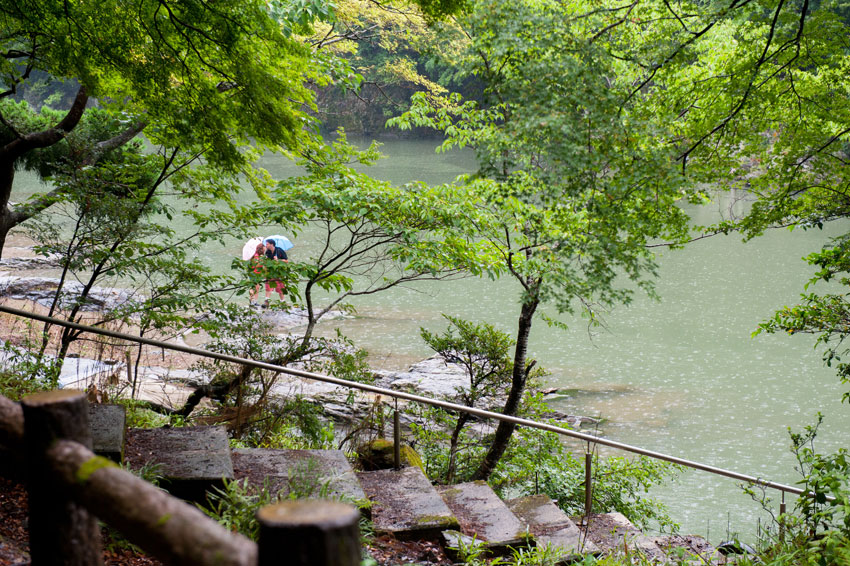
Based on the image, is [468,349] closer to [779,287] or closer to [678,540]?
[678,540]

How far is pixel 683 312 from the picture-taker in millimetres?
15500

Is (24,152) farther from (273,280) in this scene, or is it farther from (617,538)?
(617,538)

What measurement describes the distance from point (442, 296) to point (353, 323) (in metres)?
3.07

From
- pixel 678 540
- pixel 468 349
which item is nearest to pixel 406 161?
pixel 468 349

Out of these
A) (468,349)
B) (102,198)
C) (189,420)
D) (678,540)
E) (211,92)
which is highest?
(211,92)

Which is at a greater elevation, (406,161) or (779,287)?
(406,161)

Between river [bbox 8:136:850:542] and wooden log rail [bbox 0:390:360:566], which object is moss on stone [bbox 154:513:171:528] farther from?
river [bbox 8:136:850:542]

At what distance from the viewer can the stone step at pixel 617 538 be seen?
4.19 metres

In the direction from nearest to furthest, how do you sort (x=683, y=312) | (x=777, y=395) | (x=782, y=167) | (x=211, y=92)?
(x=211, y=92)
(x=782, y=167)
(x=777, y=395)
(x=683, y=312)

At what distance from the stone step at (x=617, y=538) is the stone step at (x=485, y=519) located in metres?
0.52

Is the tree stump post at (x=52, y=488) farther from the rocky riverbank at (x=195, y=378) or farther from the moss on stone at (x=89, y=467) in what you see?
the rocky riverbank at (x=195, y=378)

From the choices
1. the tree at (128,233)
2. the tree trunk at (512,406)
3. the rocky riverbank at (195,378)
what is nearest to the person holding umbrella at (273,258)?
the rocky riverbank at (195,378)

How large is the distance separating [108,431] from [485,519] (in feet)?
7.17

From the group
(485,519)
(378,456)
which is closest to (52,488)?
(485,519)
